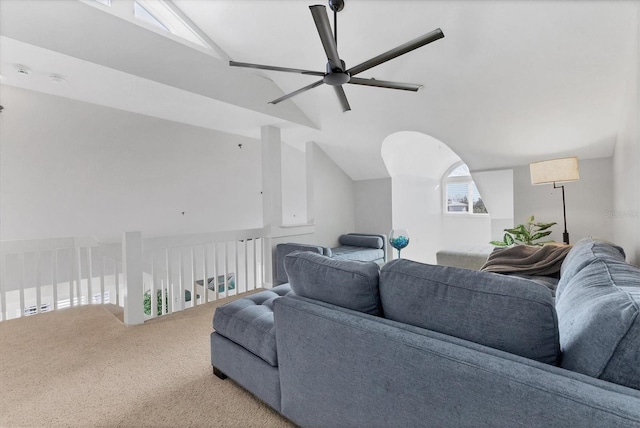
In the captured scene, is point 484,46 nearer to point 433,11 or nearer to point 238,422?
point 433,11

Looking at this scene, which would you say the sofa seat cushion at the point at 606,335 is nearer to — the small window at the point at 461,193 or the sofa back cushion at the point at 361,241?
the sofa back cushion at the point at 361,241

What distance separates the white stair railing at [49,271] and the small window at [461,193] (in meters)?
6.27

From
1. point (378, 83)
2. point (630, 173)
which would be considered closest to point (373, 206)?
point (378, 83)

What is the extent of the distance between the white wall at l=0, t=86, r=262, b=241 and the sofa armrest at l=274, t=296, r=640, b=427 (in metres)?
3.37

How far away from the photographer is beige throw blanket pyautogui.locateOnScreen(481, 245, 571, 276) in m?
2.50

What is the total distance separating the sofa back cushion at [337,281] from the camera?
129 cm

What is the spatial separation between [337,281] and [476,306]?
567 millimetres

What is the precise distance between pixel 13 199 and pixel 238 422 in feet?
11.3

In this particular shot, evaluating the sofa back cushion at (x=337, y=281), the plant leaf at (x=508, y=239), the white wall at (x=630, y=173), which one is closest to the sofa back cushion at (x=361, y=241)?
the plant leaf at (x=508, y=239)

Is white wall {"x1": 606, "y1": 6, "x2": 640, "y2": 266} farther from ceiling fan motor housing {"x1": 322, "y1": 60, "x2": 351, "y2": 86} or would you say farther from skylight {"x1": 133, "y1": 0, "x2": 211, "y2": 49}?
skylight {"x1": 133, "y1": 0, "x2": 211, "y2": 49}

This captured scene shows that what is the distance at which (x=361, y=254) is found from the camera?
4.76 meters

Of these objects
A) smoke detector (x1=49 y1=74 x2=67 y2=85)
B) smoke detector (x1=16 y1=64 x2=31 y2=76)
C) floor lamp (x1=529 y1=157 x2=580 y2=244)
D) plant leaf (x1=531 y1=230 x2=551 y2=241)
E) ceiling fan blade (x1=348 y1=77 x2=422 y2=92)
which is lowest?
plant leaf (x1=531 y1=230 x2=551 y2=241)

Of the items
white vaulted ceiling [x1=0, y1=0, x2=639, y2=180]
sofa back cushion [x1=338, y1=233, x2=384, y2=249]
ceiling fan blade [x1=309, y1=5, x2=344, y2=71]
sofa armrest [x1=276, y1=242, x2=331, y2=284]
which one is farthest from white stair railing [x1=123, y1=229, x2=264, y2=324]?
ceiling fan blade [x1=309, y1=5, x2=344, y2=71]

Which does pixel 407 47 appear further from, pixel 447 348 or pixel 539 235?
pixel 539 235
